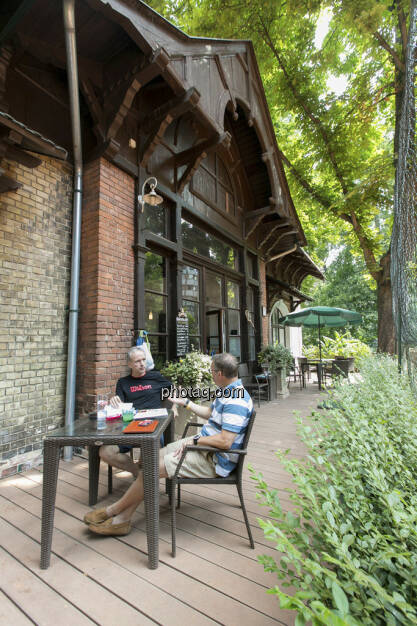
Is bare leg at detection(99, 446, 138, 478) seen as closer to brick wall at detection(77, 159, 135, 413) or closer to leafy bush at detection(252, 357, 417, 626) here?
brick wall at detection(77, 159, 135, 413)

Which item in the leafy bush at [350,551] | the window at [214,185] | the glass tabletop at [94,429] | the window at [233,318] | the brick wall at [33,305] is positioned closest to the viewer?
the leafy bush at [350,551]

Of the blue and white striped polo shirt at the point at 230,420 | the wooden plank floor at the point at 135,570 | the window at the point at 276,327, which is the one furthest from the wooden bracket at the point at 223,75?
the window at the point at 276,327

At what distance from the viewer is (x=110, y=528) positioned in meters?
2.12

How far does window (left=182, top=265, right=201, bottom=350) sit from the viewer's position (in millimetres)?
5547

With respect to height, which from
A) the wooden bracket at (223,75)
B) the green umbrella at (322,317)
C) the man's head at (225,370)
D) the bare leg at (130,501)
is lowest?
the bare leg at (130,501)

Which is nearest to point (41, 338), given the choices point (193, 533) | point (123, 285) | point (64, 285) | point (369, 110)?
point (64, 285)

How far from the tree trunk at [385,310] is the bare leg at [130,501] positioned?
7907 mm

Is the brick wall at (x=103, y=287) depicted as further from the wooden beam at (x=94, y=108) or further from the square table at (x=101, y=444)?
the square table at (x=101, y=444)

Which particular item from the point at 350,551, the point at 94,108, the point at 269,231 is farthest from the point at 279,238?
the point at 350,551

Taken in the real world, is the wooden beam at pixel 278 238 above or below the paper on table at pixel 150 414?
above

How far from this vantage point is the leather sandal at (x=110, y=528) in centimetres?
212

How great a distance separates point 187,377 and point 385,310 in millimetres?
6738

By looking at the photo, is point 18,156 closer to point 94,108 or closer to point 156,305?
point 94,108

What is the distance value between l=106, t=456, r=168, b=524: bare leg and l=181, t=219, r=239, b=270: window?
4.15m
